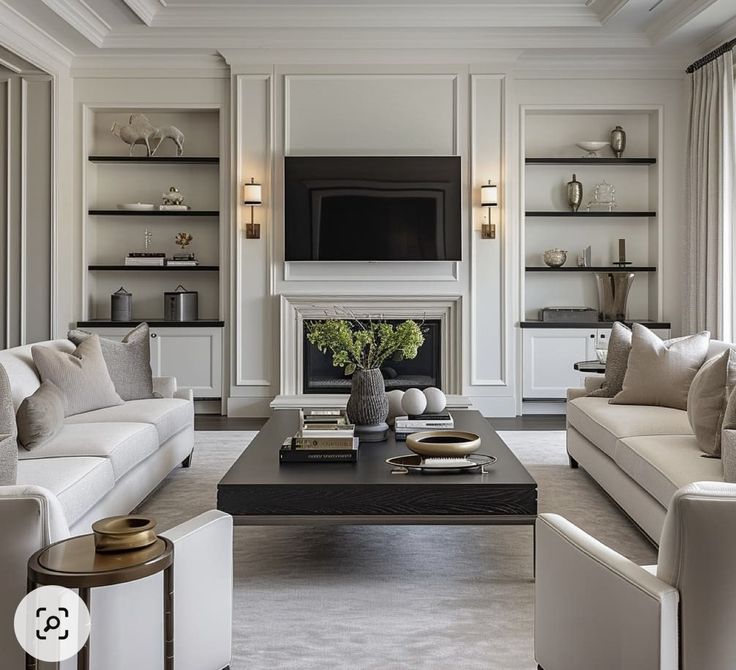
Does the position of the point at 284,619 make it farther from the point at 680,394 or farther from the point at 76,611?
the point at 680,394

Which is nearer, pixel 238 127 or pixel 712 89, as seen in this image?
pixel 712 89

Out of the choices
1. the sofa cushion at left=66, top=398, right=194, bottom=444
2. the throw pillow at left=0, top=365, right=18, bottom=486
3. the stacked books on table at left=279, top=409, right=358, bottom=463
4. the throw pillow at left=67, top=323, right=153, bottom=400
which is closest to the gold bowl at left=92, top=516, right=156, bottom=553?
the throw pillow at left=0, top=365, right=18, bottom=486

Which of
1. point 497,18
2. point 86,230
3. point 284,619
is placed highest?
point 497,18

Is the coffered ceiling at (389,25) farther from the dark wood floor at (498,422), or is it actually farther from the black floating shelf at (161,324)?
the dark wood floor at (498,422)

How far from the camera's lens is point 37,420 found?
3184 mm

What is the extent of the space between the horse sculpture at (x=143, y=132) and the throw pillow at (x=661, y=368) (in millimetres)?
4003

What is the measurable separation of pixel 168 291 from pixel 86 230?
796mm

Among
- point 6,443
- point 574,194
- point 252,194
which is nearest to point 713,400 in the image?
point 6,443

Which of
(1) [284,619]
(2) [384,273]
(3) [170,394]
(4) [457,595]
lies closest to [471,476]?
(4) [457,595]

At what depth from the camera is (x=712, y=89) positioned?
593 centimetres

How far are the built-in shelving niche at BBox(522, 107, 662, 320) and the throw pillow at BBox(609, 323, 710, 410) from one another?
2.66 metres

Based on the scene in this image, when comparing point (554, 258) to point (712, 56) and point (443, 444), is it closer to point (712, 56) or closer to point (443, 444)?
point (712, 56)

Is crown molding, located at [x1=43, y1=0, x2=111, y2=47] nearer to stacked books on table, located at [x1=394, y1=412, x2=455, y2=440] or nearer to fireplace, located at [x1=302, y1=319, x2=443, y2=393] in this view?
fireplace, located at [x1=302, y1=319, x2=443, y2=393]

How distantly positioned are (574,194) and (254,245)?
8.53ft
